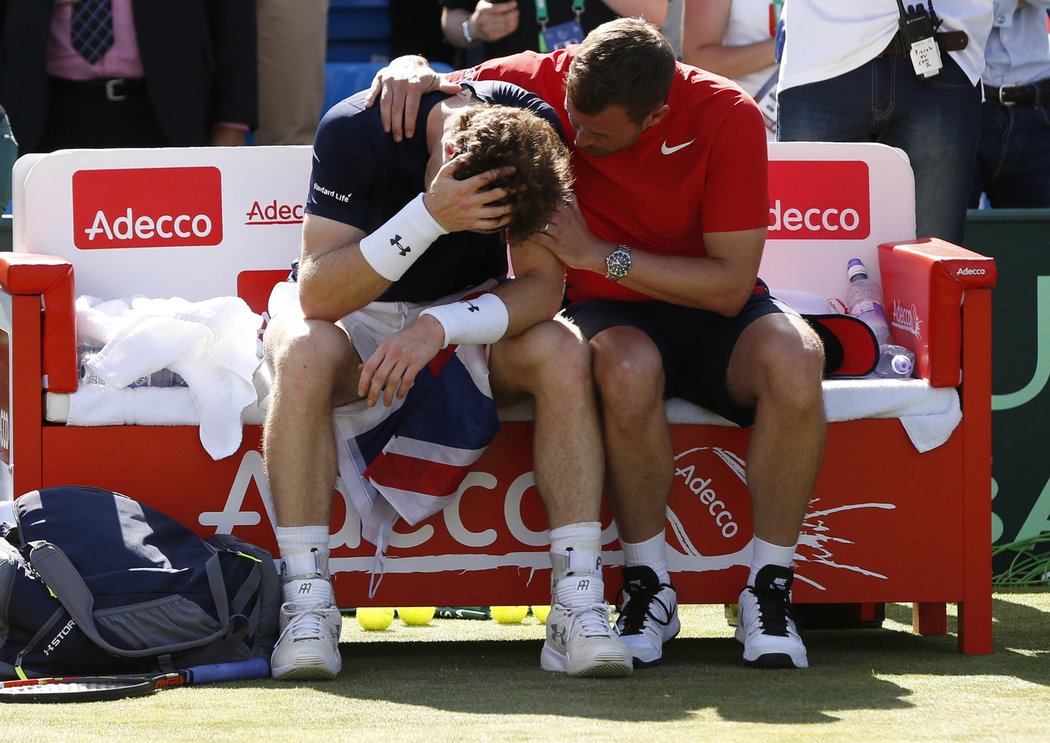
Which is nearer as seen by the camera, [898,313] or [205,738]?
[205,738]

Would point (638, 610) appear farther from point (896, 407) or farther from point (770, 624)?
point (896, 407)

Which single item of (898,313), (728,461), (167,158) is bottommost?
(728,461)

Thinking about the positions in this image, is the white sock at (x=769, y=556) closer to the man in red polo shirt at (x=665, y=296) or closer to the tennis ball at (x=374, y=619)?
the man in red polo shirt at (x=665, y=296)

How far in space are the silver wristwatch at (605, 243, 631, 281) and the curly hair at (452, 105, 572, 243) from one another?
0.25 meters

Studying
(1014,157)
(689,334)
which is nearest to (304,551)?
(689,334)

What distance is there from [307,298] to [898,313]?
1.47m

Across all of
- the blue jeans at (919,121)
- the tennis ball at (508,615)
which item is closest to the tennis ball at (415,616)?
the tennis ball at (508,615)

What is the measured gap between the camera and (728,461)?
3.49 metres

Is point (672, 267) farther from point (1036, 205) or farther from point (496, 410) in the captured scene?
point (1036, 205)

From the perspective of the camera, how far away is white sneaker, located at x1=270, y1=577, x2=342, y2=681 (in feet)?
9.76

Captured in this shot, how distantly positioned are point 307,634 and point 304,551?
0.17 metres

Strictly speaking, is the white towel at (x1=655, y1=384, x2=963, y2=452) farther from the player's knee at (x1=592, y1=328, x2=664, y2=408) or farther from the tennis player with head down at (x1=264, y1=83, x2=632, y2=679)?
the tennis player with head down at (x1=264, y1=83, x2=632, y2=679)

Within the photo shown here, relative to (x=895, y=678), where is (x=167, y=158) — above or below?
above

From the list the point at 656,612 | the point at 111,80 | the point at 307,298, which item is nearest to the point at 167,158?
the point at 111,80
